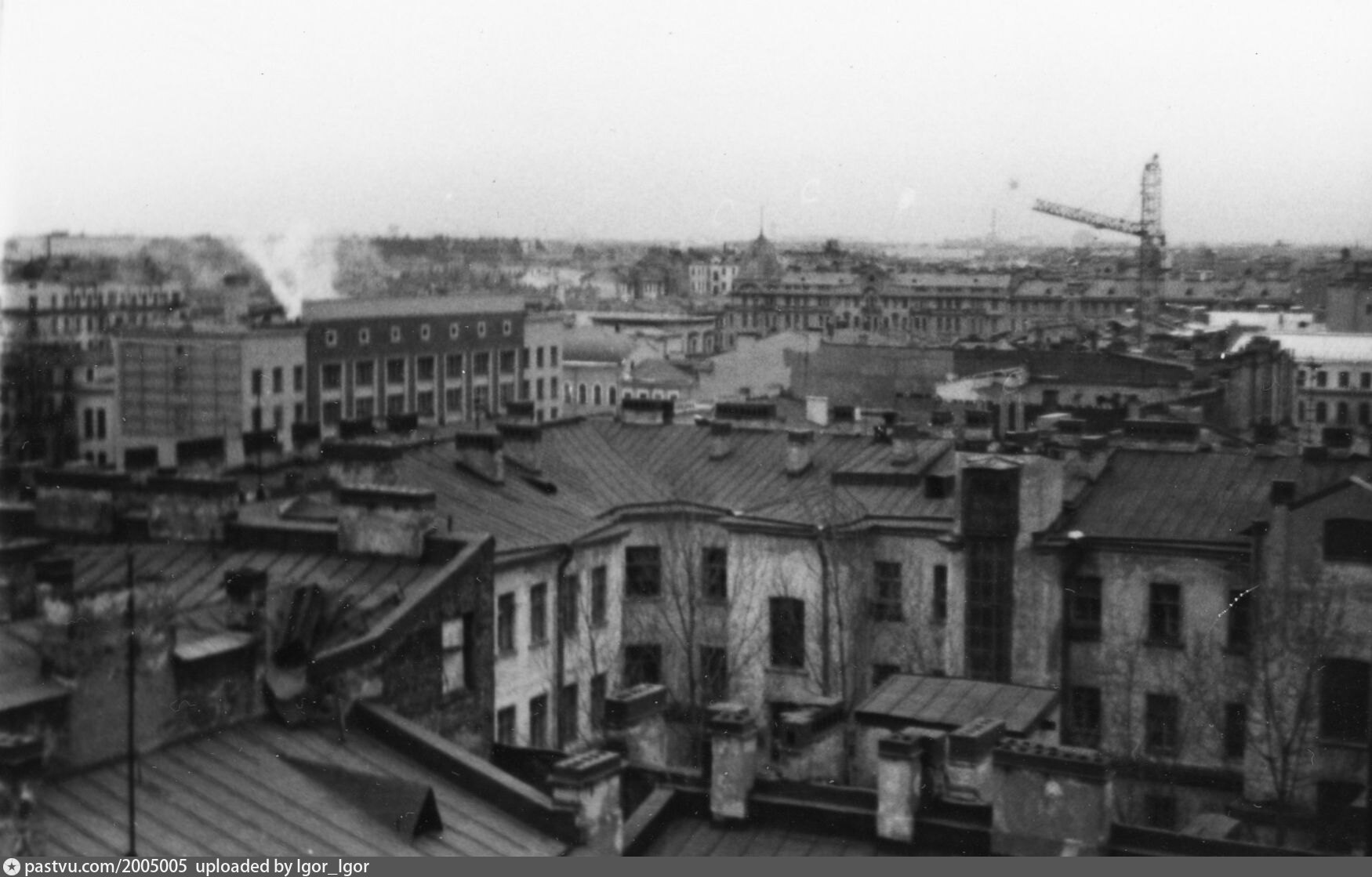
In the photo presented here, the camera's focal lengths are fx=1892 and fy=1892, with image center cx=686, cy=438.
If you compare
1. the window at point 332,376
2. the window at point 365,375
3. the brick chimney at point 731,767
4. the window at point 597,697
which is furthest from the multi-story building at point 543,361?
the brick chimney at point 731,767

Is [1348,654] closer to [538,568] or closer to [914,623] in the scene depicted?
[914,623]

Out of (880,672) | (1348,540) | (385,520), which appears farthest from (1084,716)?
(385,520)

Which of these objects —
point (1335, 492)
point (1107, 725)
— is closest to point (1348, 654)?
point (1335, 492)

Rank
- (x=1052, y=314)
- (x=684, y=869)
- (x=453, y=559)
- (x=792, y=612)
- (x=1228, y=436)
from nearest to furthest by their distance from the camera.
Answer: (x=684, y=869)
(x=453, y=559)
(x=792, y=612)
(x=1228, y=436)
(x=1052, y=314)

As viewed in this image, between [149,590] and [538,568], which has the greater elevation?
[149,590]

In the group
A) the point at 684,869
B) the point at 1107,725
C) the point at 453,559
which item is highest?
the point at 453,559

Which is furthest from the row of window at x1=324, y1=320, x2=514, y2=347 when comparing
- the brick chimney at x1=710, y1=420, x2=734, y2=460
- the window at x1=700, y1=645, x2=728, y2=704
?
the window at x1=700, y1=645, x2=728, y2=704
